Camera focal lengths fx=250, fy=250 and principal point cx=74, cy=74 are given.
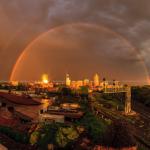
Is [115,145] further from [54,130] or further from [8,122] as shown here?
[8,122]

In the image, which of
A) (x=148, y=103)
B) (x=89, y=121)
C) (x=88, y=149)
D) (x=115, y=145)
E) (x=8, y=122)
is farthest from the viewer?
(x=148, y=103)

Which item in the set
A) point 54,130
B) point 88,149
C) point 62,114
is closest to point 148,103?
point 62,114

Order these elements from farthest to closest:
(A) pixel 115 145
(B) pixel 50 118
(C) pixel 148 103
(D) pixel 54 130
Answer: (C) pixel 148 103 < (B) pixel 50 118 < (D) pixel 54 130 < (A) pixel 115 145

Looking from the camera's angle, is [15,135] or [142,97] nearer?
[15,135]

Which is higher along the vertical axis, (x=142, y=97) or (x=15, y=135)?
(x=142, y=97)

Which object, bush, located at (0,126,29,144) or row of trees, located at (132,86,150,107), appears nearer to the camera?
bush, located at (0,126,29,144)

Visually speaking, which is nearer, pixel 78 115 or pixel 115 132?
pixel 115 132

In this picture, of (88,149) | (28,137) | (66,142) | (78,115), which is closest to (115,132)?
(88,149)

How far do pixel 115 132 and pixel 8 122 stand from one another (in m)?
15.2

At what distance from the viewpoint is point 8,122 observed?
21906 millimetres

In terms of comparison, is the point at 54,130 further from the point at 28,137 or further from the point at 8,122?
the point at 8,122

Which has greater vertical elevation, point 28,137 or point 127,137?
point 127,137

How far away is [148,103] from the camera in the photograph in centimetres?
7062

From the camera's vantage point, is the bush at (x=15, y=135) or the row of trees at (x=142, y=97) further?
the row of trees at (x=142, y=97)
